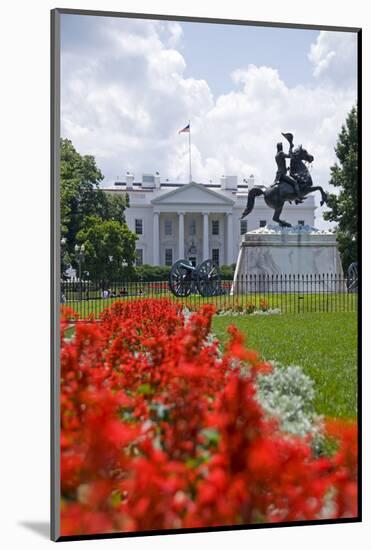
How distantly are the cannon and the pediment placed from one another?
0.32 metres

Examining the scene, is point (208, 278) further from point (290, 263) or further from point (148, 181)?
point (290, 263)

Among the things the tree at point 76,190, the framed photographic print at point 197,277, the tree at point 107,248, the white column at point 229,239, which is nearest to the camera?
the framed photographic print at point 197,277

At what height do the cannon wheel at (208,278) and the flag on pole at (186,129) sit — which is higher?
the flag on pole at (186,129)

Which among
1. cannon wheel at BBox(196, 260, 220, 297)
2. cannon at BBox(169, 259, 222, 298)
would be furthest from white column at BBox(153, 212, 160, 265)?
cannon wheel at BBox(196, 260, 220, 297)

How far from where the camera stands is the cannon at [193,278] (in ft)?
14.1

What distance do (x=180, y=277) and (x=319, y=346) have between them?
2.81 feet

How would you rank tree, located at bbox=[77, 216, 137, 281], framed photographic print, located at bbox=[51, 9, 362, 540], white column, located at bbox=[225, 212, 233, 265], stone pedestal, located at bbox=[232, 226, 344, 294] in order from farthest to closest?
stone pedestal, located at bbox=[232, 226, 344, 294]
white column, located at bbox=[225, 212, 233, 265]
tree, located at bbox=[77, 216, 137, 281]
framed photographic print, located at bbox=[51, 9, 362, 540]

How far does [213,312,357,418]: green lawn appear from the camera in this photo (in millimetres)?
4328

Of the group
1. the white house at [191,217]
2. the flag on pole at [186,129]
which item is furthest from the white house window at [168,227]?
the flag on pole at [186,129]

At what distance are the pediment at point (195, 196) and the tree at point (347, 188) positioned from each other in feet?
1.93

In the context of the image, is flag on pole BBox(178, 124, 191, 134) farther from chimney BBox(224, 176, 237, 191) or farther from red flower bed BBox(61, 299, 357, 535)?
red flower bed BBox(61, 299, 357, 535)

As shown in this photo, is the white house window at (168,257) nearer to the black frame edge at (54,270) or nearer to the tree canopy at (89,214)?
the tree canopy at (89,214)

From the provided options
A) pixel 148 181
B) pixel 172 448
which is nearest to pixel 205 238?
pixel 148 181

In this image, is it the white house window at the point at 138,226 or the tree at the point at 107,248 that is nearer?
the tree at the point at 107,248
